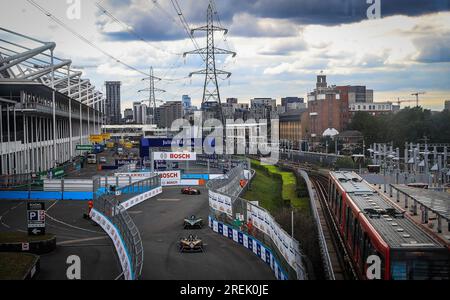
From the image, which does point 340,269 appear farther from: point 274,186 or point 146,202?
point 274,186

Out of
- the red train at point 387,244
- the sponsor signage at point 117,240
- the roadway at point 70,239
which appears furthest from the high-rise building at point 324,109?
the red train at point 387,244

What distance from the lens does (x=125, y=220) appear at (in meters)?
9.46

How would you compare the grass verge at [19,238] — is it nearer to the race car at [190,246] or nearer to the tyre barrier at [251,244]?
the race car at [190,246]

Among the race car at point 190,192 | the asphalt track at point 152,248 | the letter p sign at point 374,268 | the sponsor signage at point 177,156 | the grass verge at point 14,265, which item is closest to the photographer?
the letter p sign at point 374,268

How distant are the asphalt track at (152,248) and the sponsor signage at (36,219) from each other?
0.51 meters

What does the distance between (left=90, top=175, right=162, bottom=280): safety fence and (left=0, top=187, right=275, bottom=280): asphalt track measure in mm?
259

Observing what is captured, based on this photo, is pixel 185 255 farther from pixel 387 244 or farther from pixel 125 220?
pixel 387 244

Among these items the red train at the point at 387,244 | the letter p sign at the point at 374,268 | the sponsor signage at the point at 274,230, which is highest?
the red train at the point at 387,244

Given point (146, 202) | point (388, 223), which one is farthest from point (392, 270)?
point (146, 202)

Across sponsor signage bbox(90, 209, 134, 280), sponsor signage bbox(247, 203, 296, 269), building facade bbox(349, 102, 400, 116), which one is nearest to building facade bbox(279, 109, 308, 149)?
building facade bbox(349, 102, 400, 116)

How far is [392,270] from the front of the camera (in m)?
5.06

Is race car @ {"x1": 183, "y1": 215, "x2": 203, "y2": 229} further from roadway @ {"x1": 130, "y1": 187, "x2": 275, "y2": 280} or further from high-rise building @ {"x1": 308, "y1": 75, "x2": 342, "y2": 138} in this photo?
high-rise building @ {"x1": 308, "y1": 75, "x2": 342, "y2": 138}

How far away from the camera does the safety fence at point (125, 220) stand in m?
7.84

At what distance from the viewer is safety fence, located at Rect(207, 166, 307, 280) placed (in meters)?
7.30
